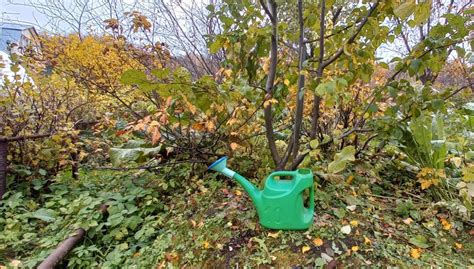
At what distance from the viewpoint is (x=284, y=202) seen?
145cm

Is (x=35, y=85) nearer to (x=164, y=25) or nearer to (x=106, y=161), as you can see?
(x=106, y=161)

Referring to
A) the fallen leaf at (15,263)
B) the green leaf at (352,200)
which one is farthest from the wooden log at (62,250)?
the green leaf at (352,200)

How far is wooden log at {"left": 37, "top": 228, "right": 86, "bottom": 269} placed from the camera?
140 cm

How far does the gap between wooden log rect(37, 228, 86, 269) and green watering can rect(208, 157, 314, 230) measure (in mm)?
927

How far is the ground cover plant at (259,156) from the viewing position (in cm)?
147

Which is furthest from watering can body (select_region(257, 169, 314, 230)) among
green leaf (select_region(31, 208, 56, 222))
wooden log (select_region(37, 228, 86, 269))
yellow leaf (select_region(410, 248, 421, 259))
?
green leaf (select_region(31, 208, 56, 222))

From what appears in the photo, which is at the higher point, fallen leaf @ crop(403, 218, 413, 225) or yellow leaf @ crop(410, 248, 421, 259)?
fallen leaf @ crop(403, 218, 413, 225)

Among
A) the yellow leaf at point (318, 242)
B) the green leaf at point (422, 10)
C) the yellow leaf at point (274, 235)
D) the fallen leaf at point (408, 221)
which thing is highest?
the green leaf at point (422, 10)

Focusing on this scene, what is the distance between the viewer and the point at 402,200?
1863mm

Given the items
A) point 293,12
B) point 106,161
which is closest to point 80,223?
point 106,161

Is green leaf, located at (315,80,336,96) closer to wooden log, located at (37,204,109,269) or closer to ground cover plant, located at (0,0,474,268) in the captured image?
ground cover plant, located at (0,0,474,268)

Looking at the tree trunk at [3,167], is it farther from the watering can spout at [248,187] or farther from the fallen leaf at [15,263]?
the watering can spout at [248,187]

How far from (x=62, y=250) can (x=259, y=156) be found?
1.26 metres

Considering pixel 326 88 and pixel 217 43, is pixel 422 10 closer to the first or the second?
pixel 326 88
